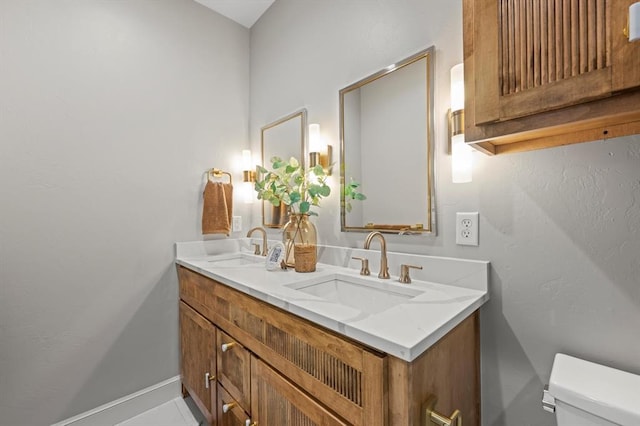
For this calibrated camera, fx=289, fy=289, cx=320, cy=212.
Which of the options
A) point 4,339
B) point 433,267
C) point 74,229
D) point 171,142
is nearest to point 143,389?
point 4,339

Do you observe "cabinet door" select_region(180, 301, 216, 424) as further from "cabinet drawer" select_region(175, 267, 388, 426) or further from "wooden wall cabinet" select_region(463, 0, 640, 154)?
"wooden wall cabinet" select_region(463, 0, 640, 154)

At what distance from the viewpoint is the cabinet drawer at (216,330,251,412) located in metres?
1.10

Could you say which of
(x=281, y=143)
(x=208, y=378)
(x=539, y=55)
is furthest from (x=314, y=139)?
(x=208, y=378)

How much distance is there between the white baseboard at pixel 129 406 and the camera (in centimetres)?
151

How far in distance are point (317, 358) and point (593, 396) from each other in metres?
0.64

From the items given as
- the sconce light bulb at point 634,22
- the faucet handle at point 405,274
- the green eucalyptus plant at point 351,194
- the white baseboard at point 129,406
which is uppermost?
the sconce light bulb at point 634,22

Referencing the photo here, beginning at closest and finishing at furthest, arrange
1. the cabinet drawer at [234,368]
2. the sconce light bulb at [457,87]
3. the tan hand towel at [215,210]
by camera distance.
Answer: the sconce light bulb at [457,87] → the cabinet drawer at [234,368] → the tan hand towel at [215,210]

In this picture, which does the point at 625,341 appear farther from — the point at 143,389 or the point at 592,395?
the point at 143,389

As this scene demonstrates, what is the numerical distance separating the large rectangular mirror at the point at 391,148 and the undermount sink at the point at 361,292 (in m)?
0.26

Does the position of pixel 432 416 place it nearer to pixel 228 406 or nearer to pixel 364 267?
pixel 364 267

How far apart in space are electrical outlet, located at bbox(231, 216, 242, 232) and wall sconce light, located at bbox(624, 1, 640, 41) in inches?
78.6

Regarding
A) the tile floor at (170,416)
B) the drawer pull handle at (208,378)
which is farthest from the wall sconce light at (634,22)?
the tile floor at (170,416)

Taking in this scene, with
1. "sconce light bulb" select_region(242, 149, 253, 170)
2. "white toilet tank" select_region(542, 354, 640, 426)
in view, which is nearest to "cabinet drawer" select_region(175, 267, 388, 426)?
"white toilet tank" select_region(542, 354, 640, 426)

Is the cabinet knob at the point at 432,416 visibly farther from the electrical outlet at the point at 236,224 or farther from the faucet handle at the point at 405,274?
the electrical outlet at the point at 236,224
